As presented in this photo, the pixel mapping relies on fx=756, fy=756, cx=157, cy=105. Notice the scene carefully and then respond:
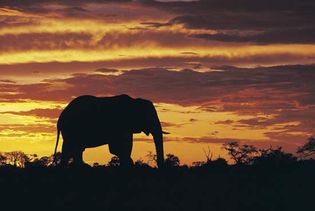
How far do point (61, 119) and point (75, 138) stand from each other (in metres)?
1.29

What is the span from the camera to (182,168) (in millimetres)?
35719

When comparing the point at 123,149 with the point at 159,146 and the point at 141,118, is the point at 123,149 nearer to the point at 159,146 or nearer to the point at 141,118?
the point at 159,146

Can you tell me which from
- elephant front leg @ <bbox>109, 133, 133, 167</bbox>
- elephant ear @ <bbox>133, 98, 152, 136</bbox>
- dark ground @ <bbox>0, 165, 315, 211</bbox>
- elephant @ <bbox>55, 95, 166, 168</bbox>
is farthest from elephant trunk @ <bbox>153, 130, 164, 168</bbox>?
dark ground @ <bbox>0, 165, 315, 211</bbox>

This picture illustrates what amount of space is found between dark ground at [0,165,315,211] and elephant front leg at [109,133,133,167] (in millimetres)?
5405

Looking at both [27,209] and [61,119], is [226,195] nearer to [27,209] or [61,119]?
[27,209]

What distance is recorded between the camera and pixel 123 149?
39.9 metres

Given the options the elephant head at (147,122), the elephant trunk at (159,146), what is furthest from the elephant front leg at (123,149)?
the elephant trunk at (159,146)

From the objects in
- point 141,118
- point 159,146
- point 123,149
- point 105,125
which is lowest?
point 123,149

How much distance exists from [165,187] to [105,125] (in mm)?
12779

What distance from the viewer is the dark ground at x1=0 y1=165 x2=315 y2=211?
27.0 meters

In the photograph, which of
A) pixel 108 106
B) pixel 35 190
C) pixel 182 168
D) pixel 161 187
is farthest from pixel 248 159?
pixel 35 190

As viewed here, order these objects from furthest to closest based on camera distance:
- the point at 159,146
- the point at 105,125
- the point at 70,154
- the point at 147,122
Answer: the point at 147,122 < the point at 159,146 < the point at 105,125 < the point at 70,154

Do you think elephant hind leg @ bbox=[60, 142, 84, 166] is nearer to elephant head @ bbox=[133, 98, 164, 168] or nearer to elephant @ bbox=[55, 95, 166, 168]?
elephant @ bbox=[55, 95, 166, 168]

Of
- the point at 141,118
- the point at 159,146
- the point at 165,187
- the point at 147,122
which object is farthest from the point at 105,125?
the point at 165,187
